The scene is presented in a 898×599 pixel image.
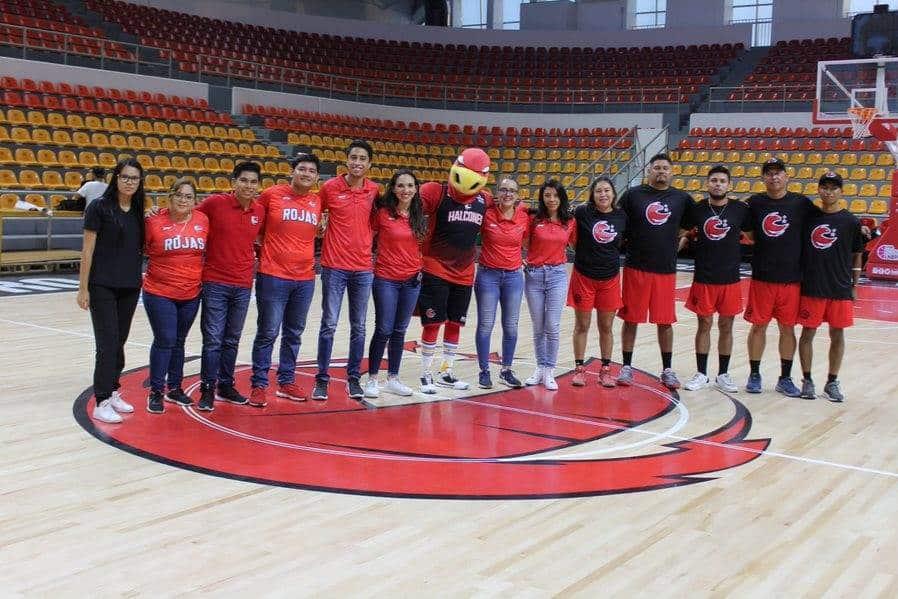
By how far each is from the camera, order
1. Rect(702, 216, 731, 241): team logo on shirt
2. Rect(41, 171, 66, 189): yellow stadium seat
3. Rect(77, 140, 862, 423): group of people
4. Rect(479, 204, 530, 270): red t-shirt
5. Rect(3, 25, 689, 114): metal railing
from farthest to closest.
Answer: Rect(3, 25, 689, 114): metal railing → Rect(41, 171, 66, 189): yellow stadium seat → Rect(702, 216, 731, 241): team logo on shirt → Rect(479, 204, 530, 270): red t-shirt → Rect(77, 140, 862, 423): group of people

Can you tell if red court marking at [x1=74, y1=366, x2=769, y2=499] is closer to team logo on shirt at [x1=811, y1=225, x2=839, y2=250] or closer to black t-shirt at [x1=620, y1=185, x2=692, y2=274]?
black t-shirt at [x1=620, y1=185, x2=692, y2=274]

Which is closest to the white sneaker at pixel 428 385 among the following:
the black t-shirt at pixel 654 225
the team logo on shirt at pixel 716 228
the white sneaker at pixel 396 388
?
the white sneaker at pixel 396 388

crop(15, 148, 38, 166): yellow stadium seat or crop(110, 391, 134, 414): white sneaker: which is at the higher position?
Answer: crop(15, 148, 38, 166): yellow stadium seat

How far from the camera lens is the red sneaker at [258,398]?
5852 millimetres

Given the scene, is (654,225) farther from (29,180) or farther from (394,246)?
(29,180)

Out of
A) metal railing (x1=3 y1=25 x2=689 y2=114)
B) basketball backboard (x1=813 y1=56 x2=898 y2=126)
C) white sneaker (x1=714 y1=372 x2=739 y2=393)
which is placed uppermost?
metal railing (x1=3 y1=25 x2=689 y2=114)

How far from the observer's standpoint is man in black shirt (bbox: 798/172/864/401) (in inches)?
261

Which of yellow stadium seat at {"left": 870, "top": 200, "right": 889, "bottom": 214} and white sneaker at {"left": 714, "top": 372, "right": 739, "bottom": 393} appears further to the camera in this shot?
yellow stadium seat at {"left": 870, "top": 200, "right": 889, "bottom": 214}

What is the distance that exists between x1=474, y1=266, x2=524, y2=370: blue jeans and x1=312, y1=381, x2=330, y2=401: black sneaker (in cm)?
120

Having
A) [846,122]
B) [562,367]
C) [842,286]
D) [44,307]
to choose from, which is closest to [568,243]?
[562,367]

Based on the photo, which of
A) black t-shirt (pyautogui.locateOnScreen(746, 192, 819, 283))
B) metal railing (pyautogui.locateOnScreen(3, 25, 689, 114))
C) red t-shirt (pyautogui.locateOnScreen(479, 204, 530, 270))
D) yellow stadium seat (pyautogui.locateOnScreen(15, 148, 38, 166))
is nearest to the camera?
red t-shirt (pyautogui.locateOnScreen(479, 204, 530, 270))

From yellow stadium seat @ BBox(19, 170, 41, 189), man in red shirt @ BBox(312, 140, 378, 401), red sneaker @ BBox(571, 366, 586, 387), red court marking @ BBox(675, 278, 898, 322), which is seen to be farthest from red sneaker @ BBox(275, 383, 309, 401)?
yellow stadium seat @ BBox(19, 170, 41, 189)

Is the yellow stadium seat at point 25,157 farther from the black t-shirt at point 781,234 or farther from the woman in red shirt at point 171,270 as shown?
the black t-shirt at point 781,234

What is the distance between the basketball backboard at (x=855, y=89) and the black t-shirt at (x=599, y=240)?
1187 centimetres
